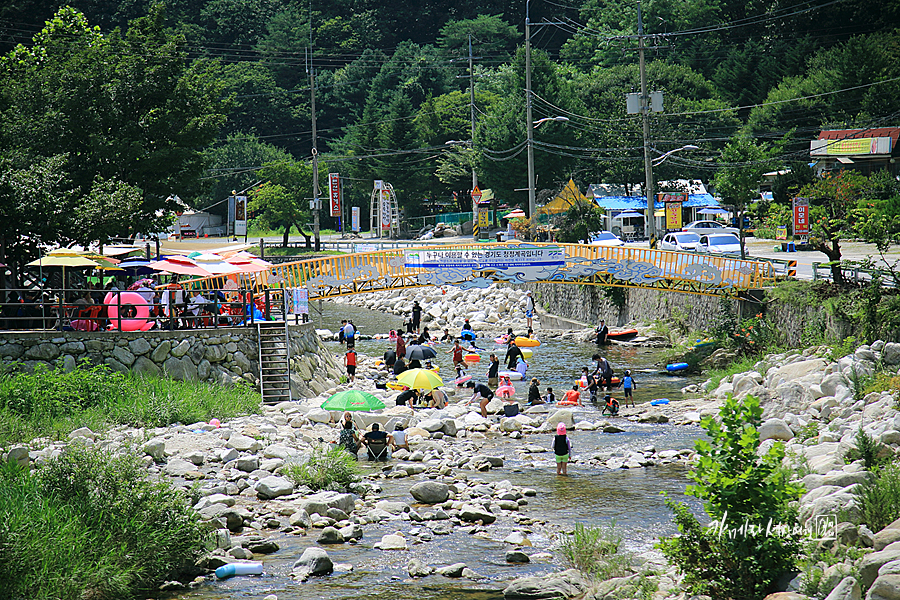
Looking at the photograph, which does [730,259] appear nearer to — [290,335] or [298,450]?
[290,335]

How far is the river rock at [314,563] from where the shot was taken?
12.4 metres

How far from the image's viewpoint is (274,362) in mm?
24609

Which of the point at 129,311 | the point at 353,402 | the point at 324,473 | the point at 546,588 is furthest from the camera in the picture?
the point at 129,311

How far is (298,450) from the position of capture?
1856cm

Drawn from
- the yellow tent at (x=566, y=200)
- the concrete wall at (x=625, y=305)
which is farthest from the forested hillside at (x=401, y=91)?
the concrete wall at (x=625, y=305)

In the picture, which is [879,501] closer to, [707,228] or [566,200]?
[566,200]

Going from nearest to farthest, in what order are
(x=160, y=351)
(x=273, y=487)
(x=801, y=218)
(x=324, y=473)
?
(x=273, y=487) < (x=324, y=473) < (x=160, y=351) < (x=801, y=218)

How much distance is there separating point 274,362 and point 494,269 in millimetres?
8935

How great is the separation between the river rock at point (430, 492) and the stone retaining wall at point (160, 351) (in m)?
→ 9.47

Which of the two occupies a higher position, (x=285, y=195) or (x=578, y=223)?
(x=285, y=195)

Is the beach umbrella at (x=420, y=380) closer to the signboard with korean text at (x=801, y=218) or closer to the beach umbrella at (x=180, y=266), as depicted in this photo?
the beach umbrella at (x=180, y=266)

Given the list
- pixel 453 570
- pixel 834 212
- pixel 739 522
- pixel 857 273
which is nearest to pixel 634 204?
pixel 834 212

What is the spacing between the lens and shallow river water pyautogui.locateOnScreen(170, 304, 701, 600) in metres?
12.0

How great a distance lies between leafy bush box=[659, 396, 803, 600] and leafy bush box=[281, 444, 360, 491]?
7865mm
